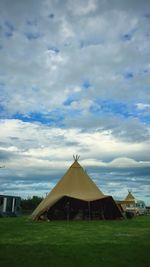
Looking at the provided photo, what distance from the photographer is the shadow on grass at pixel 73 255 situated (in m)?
8.70

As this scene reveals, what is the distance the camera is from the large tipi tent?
31469 millimetres

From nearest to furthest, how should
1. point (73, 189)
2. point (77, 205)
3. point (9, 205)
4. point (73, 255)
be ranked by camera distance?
point (73, 255) → point (77, 205) → point (73, 189) → point (9, 205)

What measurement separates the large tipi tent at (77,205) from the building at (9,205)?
11790 mm

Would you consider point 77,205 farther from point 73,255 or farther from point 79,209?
point 73,255

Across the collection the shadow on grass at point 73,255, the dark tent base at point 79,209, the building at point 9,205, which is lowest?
the shadow on grass at point 73,255

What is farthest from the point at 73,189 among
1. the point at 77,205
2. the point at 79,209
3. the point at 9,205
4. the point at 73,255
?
the point at 73,255

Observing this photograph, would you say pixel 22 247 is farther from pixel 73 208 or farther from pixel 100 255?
pixel 73 208

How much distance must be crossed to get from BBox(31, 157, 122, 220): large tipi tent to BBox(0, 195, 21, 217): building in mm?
11790

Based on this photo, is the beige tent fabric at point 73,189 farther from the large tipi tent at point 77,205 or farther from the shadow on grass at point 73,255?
the shadow on grass at point 73,255

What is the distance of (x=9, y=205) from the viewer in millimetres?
46656

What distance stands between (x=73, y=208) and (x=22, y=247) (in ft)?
70.0

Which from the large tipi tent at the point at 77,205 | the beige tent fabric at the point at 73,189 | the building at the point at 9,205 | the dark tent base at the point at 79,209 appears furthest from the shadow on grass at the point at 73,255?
the building at the point at 9,205

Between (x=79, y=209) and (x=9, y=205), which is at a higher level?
(x=9, y=205)

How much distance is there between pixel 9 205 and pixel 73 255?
126 feet
